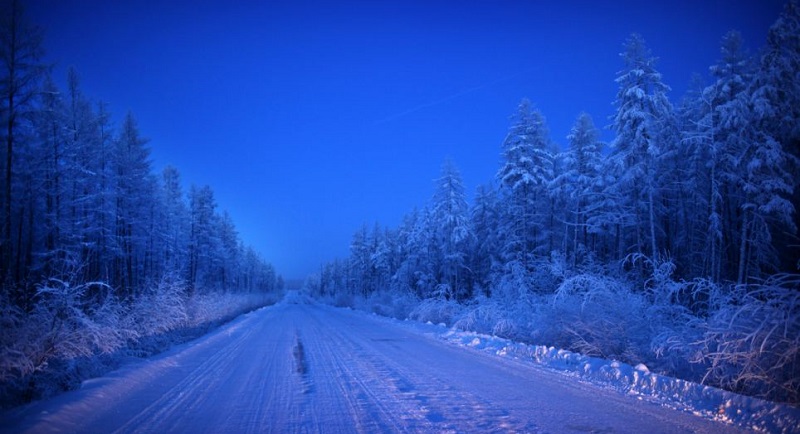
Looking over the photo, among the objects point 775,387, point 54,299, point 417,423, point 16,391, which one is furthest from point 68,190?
point 775,387

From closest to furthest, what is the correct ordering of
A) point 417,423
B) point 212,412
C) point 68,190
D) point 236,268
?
point 417,423, point 212,412, point 68,190, point 236,268

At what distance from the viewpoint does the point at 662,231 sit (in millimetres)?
24984

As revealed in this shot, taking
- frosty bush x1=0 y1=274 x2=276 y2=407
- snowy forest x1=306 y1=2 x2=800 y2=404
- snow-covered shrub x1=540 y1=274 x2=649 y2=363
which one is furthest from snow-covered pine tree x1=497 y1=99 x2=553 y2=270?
frosty bush x1=0 y1=274 x2=276 y2=407

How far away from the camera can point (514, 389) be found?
6.24 meters

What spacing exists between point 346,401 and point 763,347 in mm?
5890

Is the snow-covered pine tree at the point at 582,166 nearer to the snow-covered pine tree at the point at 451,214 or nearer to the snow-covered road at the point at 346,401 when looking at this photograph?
the snow-covered pine tree at the point at 451,214

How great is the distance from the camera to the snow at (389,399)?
4.66 meters

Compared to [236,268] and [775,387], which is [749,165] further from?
[236,268]

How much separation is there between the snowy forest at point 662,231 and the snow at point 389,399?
106 cm

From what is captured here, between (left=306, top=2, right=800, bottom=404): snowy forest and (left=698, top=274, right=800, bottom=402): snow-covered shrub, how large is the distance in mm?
22

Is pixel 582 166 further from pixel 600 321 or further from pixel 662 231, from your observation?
pixel 600 321

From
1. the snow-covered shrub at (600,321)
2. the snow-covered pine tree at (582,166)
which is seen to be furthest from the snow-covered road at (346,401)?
the snow-covered pine tree at (582,166)

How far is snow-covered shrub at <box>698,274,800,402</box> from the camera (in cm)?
519

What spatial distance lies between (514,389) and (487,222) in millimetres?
33834
